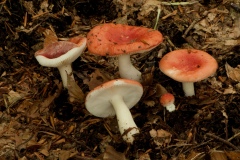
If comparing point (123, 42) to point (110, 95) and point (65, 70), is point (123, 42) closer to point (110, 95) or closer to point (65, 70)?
point (110, 95)

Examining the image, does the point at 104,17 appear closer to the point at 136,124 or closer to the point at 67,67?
the point at 67,67

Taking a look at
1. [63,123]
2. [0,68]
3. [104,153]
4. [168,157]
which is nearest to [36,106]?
[63,123]

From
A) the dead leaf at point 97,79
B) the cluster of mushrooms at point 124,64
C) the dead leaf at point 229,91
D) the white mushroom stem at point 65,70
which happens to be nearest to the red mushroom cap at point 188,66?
the cluster of mushrooms at point 124,64

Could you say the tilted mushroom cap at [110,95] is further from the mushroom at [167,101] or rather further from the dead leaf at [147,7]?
the dead leaf at [147,7]

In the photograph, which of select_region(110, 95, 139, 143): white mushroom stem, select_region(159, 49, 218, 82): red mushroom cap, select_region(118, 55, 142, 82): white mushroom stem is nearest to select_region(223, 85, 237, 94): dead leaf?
select_region(159, 49, 218, 82): red mushroom cap

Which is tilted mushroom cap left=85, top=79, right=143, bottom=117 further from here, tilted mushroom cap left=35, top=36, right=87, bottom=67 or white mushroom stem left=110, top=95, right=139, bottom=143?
tilted mushroom cap left=35, top=36, right=87, bottom=67
